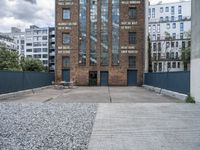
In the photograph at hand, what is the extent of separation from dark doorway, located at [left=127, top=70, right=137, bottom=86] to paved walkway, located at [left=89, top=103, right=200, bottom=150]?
80.4 ft

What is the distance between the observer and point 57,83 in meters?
34.8

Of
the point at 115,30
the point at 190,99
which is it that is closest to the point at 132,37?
the point at 115,30

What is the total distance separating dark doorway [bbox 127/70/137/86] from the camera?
34.8m

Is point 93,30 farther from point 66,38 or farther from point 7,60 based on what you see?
point 7,60

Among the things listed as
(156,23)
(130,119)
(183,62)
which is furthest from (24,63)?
(130,119)

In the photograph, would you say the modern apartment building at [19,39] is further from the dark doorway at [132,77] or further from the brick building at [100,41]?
the dark doorway at [132,77]

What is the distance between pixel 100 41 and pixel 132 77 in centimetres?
634

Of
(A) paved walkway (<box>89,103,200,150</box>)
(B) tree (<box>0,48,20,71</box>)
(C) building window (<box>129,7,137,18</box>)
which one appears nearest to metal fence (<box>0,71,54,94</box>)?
(A) paved walkway (<box>89,103,200,150</box>)

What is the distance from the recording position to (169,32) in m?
79.1

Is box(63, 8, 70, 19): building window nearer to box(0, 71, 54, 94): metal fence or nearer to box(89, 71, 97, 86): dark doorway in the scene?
box(89, 71, 97, 86): dark doorway

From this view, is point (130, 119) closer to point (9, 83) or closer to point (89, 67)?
point (9, 83)

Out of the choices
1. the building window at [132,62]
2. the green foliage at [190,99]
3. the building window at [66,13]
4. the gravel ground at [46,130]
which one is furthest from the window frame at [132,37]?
the gravel ground at [46,130]

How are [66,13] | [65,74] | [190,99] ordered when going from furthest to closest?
[66,13] < [65,74] < [190,99]

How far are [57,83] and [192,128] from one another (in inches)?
1117
